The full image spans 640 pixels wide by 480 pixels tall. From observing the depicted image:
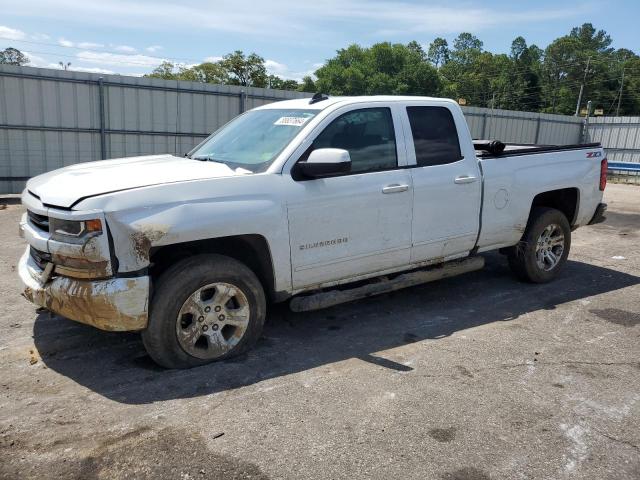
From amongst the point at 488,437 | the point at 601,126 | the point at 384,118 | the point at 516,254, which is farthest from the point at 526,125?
the point at 488,437

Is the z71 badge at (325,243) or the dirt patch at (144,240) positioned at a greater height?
the dirt patch at (144,240)

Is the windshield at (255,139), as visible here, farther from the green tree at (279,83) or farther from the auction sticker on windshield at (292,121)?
the green tree at (279,83)

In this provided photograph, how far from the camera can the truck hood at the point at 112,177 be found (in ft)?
12.0

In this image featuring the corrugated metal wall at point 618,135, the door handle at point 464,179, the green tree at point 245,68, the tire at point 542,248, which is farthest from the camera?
the green tree at point 245,68

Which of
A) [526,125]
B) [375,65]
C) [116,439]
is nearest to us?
[116,439]

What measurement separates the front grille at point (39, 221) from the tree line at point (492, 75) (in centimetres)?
6921

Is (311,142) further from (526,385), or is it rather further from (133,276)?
(526,385)

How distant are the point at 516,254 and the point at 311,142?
307 cm

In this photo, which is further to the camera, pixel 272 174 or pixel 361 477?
pixel 272 174

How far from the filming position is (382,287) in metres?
4.94

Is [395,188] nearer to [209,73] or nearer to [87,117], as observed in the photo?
[87,117]

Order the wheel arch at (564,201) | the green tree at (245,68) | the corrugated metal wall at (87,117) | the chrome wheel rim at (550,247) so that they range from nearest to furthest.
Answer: the chrome wheel rim at (550,247) → the wheel arch at (564,201) → the corrugated metal wall at (87,117) → the green tree at (245,68)

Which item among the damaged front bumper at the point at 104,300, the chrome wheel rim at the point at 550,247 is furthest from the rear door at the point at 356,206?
the chrome wheel rim at the point at 550,247

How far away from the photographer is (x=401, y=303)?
568cm
